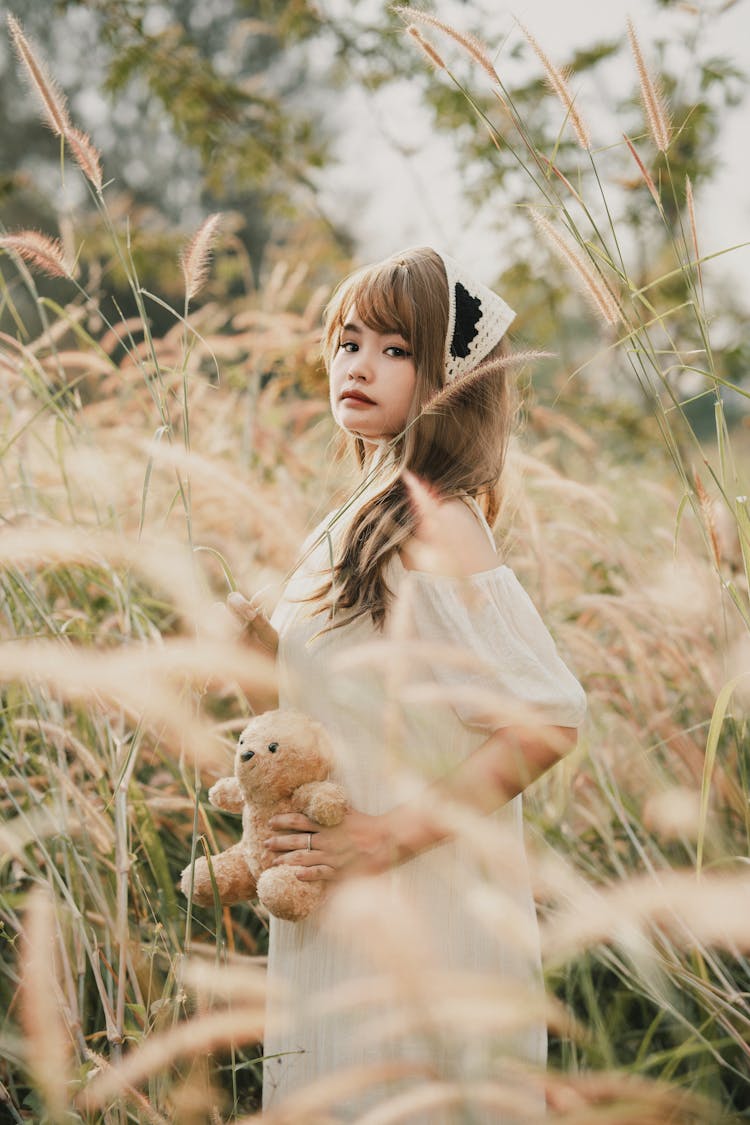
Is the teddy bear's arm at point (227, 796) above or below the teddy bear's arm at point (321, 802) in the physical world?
below

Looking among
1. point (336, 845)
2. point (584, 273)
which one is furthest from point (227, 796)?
point (584, 273)

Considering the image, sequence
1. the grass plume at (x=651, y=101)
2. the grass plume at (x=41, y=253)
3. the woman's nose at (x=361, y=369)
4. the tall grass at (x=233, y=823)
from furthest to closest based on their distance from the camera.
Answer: the woman's nose at (x=361, y=369), the grass plume at (x=41, y=253), the grass plume at (x=651, y=101), the tall grass at (x=233, y=823)

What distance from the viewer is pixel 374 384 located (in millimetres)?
1352

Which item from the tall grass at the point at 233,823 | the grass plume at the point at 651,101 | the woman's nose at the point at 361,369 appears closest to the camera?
the tall grass at the point at 233,823

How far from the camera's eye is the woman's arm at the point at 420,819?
1167 millimetres

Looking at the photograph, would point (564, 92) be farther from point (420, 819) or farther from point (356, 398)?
point (420, 819)

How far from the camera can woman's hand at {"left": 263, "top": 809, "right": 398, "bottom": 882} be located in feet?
3.90

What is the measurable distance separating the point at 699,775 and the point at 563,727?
801mm

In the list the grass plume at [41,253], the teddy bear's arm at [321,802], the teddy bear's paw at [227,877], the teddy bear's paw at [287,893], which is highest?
the grass plume at [41,253]

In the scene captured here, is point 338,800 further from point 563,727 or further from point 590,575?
point 590,575

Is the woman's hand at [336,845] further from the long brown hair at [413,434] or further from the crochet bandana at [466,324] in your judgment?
the crochet bandana at [466,324]

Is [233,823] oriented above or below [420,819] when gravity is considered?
below

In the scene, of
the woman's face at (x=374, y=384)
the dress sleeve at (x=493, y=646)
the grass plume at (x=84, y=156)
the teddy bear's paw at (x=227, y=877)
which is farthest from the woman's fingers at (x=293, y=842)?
the grass plume at (x=84, y=156)

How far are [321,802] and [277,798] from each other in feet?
0.28
